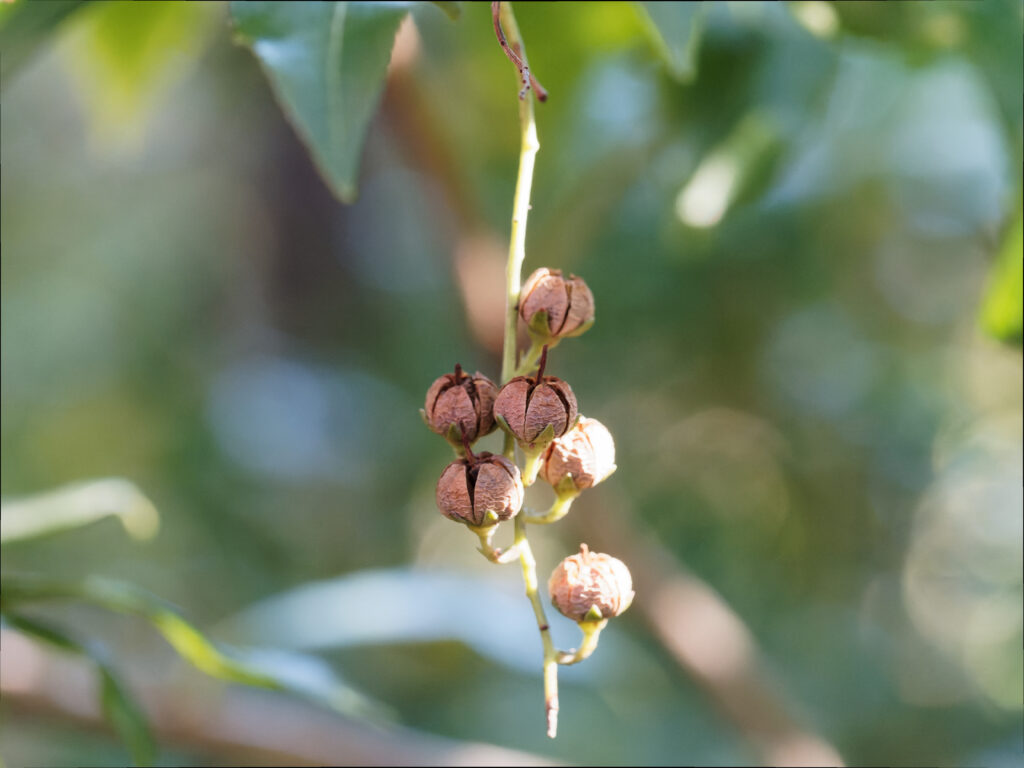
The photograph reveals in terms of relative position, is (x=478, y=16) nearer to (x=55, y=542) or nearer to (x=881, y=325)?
(x=881, y=325)

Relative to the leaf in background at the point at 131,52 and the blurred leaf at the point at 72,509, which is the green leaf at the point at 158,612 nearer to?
the blurred leaf at the point at 72,509

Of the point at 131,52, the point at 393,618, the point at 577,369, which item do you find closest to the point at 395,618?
the point at 393,618

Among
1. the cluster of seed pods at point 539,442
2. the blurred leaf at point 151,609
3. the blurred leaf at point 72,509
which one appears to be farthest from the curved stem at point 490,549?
the blurred leaf at point 72,509

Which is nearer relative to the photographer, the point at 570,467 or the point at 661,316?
the point at 570,467

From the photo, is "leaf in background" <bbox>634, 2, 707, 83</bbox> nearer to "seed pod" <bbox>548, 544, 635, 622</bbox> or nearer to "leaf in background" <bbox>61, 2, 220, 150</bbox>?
"seed pod" <bbox>548, 544, 635, 622</bbox>

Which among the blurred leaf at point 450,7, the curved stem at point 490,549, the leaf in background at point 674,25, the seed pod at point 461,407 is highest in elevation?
the leaf in background at point 674,25

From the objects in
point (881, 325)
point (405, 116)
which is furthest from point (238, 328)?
point (881, 325)

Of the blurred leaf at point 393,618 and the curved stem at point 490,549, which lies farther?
the blurred leaf at point 393,618

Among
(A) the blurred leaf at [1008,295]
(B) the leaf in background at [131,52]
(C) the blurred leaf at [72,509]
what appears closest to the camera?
(A) the blurred leaf at [1008,295]
